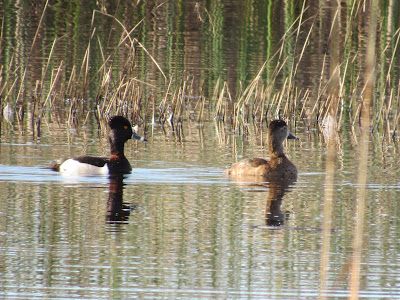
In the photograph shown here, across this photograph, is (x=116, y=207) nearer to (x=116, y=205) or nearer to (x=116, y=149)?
(x=116, y=205)

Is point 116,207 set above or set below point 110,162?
below

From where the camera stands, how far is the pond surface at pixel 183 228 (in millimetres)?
5766

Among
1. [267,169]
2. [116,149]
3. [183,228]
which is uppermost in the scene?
[116,149]

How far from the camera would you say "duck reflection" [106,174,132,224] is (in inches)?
309

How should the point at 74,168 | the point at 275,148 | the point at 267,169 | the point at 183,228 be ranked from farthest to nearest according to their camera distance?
the point at 275,148 → the point at 267,169 → the point at 74,168 → the point at 183,228

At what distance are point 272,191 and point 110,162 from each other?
91.2 inches

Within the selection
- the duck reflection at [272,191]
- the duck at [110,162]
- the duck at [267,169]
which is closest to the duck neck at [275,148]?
the duck at [267,169]

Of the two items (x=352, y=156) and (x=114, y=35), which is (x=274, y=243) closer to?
(x=352, y=156)

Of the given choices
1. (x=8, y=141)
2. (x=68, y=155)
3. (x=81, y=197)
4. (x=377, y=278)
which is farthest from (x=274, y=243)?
(x=8, y=141)

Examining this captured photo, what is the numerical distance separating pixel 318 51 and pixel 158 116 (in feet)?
24.9

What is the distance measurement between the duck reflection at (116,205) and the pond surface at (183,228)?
12 mm

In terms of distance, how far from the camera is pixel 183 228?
744cm

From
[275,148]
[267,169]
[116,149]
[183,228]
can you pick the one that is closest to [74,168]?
[116,149]

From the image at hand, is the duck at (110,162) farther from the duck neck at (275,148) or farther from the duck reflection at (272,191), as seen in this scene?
the duck neck at (275,148)
